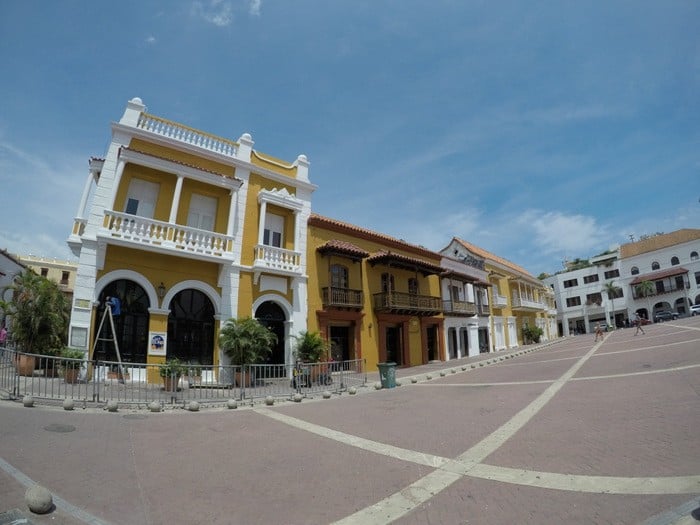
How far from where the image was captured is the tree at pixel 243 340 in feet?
44.9

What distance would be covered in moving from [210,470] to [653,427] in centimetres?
680

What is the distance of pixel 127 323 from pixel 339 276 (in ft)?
33.8

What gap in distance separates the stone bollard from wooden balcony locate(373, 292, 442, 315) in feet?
59.8

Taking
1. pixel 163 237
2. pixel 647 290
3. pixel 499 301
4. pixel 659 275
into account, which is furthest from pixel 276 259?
pixel 647 290

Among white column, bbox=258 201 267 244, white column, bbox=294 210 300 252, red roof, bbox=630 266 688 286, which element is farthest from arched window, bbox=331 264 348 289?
red roof, bbox=630 266 688 286

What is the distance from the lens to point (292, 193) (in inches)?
746

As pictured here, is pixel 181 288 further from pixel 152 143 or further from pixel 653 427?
pixel 653 427

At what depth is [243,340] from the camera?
44.8 ft

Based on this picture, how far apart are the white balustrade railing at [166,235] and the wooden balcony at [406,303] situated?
31.8 ft

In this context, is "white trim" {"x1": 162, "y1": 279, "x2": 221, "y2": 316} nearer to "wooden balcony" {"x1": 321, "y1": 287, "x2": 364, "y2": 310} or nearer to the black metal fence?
the black metal fence

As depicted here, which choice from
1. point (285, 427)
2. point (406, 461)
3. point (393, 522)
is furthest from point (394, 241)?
point (393, 522)

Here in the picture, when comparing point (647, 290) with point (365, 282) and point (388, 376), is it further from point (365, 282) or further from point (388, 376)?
point (388, 376)

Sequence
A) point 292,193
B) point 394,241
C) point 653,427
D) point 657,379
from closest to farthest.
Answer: point 653,427 → point 657,379 → point 292,193 → point 394,241

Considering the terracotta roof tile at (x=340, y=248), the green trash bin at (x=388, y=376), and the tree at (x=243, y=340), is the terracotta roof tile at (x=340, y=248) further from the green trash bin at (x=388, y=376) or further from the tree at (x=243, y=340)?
the green trash bin at (x=388, y=376)
